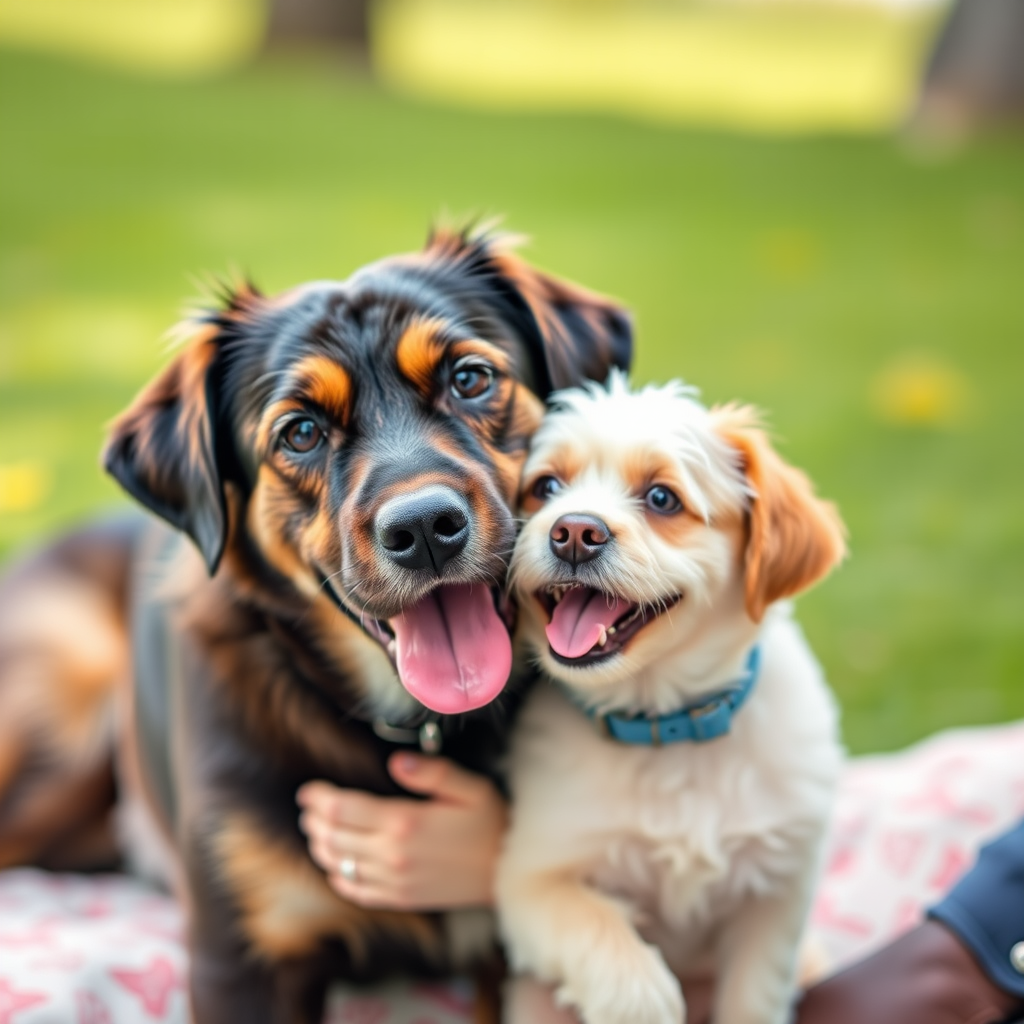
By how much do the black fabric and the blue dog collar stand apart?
1.91 ft

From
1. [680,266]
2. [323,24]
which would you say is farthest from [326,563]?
[323,24]

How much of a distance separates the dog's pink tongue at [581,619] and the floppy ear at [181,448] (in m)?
0.67

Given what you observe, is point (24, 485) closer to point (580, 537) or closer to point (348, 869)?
point (348, 869)

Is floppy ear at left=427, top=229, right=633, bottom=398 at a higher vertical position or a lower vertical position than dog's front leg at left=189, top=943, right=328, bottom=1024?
higher

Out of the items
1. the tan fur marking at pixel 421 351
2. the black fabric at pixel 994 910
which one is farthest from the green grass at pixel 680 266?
the tan fur marking at pixel 421 351

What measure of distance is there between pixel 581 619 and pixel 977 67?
8532 mm

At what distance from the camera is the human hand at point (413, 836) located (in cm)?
251

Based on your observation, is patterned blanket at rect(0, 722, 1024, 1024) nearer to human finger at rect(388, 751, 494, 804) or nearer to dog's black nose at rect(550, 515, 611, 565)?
human finger at rect(388, 751, 494, 804)

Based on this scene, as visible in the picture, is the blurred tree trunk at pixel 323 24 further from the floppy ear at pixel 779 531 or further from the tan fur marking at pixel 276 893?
the tan fur marking at pixel 276 893

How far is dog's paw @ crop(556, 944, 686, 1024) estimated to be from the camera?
222cm

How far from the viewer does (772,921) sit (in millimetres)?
2449

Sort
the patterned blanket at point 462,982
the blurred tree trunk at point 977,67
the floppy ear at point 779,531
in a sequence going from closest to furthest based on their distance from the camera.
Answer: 1. the floppy ear at point 779,531
2. the patterned blanket at point 462,982
3. the blurred tree trunk at point 977,67

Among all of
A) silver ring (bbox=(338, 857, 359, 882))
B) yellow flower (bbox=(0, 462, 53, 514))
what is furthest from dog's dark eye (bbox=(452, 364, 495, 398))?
yellow flower (bbox=(0, 462, 53, 514))

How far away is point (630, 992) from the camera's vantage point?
7.29 feet
